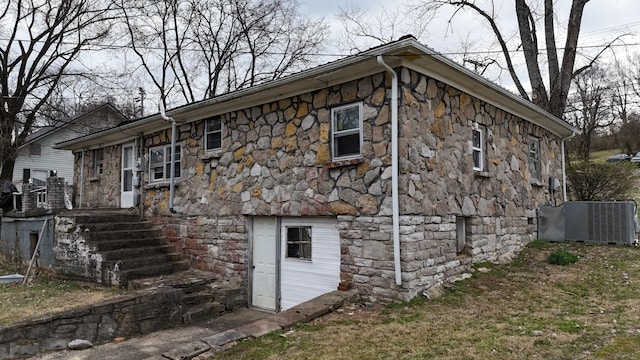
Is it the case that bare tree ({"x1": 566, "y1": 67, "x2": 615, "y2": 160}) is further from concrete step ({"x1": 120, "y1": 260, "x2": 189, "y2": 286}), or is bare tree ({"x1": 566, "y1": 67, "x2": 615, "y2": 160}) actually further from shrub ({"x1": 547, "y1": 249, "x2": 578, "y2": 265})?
concrete step ({"x1": 120, "y1": 260, "x2": 189, "y2": 286})

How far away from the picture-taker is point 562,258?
827 centimetres

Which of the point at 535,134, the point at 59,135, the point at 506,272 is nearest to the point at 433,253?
the point at 506,272

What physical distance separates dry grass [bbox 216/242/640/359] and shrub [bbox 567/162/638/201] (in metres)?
5.34

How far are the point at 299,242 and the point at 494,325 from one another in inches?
136

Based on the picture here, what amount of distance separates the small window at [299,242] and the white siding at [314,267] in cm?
8

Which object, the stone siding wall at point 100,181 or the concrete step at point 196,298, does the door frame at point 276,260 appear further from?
the stone siding wall at point 100,181

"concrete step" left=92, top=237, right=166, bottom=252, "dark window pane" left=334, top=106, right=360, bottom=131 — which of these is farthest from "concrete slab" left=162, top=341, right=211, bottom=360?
"concrete step" left=92, top=237, right=166, bottom=252

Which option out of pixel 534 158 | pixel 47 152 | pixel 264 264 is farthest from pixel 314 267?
pixel 47 152

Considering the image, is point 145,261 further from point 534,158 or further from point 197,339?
point 534,158

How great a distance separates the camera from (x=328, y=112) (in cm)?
705

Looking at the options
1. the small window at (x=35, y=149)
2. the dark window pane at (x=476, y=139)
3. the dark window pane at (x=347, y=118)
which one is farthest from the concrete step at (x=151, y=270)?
the small window at (x=35, y=149)

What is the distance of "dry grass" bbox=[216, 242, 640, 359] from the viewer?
4.35 metres

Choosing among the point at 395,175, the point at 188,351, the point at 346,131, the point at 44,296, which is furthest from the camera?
the point at 44,296

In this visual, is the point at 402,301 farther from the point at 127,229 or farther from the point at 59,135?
the point at 59,135
